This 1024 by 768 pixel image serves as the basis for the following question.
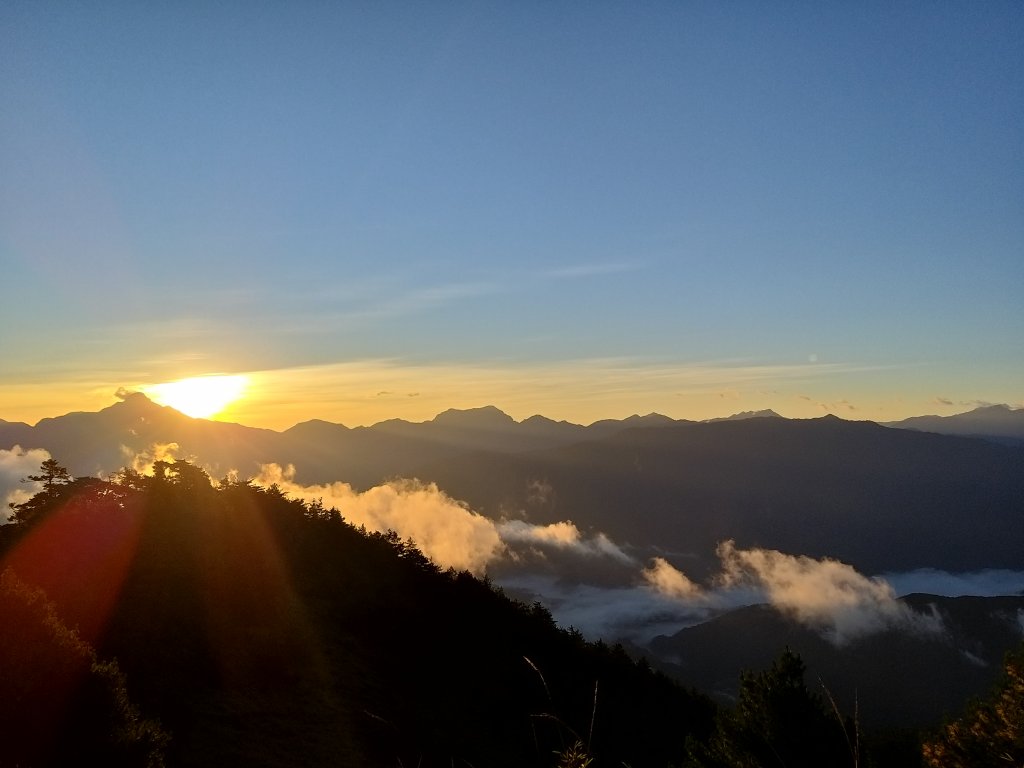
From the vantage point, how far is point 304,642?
20922mm

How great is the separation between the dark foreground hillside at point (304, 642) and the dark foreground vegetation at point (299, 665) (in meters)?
0.07

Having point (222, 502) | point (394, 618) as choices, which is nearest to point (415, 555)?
point (394, 618)

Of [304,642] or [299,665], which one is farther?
[304,642]

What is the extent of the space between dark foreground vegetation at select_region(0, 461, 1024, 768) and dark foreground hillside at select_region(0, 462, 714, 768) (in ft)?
0.23

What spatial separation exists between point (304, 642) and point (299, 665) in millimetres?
1423

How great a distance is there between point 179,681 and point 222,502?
1448cm

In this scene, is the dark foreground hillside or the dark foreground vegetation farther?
the dark foreground hillside

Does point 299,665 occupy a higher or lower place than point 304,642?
lower

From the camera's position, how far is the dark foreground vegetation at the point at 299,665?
11.6 m

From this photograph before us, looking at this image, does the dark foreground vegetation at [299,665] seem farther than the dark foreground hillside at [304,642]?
No

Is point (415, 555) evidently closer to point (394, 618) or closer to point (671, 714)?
point (394, 618)

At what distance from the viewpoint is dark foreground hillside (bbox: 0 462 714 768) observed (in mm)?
16656

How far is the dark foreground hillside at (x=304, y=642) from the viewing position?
1666cm

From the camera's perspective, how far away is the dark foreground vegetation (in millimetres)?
11602
